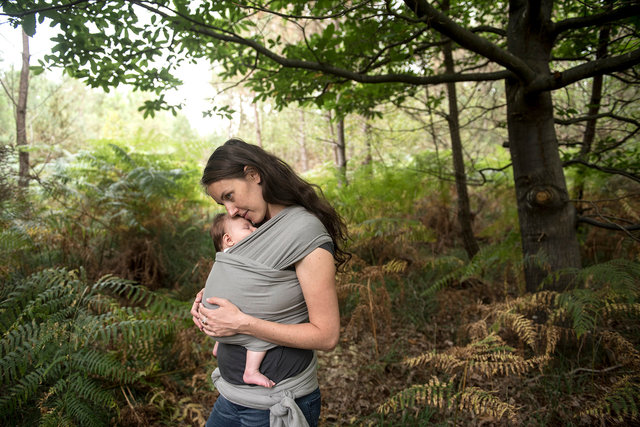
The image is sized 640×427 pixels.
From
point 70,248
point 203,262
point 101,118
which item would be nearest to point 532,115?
point 203,262

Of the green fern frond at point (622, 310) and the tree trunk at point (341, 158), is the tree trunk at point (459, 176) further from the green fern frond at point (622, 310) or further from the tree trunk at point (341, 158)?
the tree trunk at point (341, 158)

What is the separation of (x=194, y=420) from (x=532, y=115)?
320cm

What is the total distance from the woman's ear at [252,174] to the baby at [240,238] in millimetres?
325

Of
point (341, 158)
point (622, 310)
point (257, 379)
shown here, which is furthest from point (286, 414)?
point (341, 158)

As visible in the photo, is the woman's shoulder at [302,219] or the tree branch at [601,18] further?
the tree branch at [601,18]

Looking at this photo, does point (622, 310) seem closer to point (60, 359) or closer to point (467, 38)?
point (467, 38)

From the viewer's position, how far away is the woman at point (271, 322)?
1305mm

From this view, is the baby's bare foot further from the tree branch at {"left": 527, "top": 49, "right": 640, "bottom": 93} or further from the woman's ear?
the tree branch at {"left": 527, "top": 49, "right": 640, "bottom": 93}

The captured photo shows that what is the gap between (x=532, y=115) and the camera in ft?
8.26

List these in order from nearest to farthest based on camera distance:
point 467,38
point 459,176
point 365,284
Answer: point 467,38
point 365,284
point 459,176

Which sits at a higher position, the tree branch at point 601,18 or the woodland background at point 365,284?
the tree branch at point 601,18

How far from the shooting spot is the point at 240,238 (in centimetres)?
186

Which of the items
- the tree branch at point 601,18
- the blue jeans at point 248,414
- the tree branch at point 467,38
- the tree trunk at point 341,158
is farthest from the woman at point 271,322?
the tree trunk at point 341,158

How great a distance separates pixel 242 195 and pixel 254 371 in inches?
27.7
